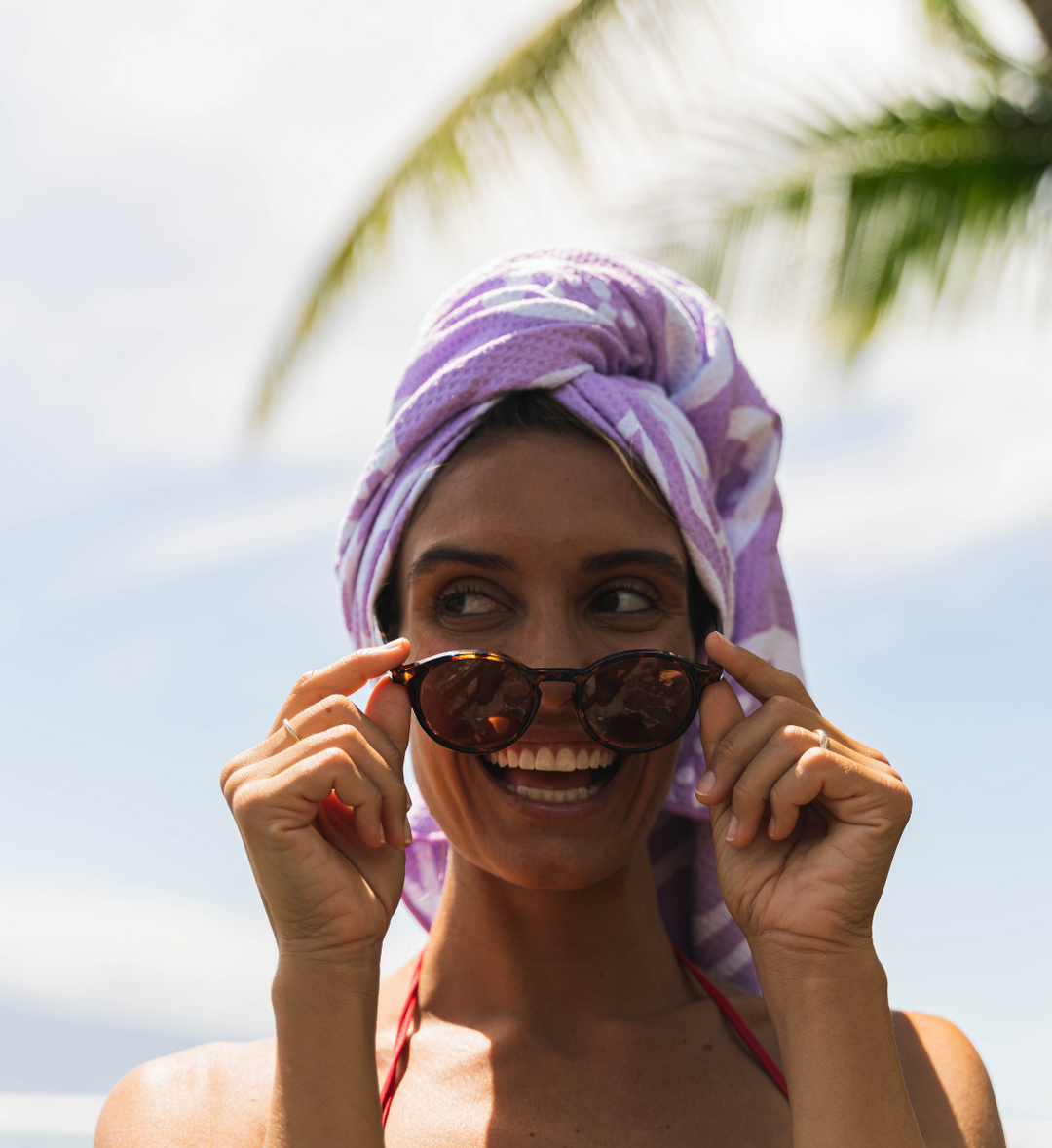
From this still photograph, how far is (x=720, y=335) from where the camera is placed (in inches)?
124

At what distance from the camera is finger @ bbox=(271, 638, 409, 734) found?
7.48 feet

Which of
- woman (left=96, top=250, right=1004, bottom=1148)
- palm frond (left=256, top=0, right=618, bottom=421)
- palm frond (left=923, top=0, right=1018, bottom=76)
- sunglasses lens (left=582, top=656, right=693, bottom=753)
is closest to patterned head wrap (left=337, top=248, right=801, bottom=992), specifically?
woman (left=96, top=250, right=1004, bottom=1148)

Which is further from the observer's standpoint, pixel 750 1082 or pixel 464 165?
pixel 464 165

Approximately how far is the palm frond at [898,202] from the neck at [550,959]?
13.8ft

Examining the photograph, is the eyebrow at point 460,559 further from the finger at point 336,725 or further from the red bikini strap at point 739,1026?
the red bikini strap at point 739,1026

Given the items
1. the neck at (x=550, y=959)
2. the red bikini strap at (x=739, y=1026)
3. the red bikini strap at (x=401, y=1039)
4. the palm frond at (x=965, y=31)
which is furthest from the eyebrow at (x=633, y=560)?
the palm frond at (x=965, y=31)

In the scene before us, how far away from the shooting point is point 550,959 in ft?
9.11

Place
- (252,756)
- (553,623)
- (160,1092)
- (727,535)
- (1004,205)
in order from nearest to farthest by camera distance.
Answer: (252,756) < (553,623) < (160,1092) < (727,535) < (1004,205)

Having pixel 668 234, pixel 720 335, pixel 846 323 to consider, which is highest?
pixel 668 234

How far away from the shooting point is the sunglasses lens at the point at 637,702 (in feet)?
7.62

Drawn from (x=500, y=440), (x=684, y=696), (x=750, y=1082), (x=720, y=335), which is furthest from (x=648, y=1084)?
(x=720, y=335)

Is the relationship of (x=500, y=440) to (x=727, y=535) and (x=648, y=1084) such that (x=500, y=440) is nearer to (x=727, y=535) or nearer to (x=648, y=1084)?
(x=727, y=535)

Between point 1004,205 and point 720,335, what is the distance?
3.51m

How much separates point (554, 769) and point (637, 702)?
11.1 inches
